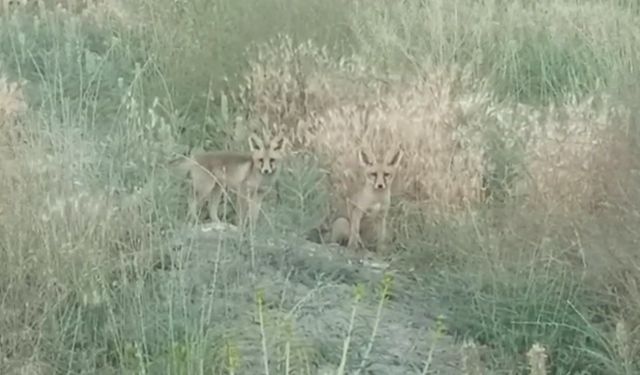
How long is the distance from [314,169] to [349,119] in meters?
0.42

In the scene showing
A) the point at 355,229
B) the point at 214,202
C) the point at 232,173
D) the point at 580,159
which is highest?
the point at 580,159

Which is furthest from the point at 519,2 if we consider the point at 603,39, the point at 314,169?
the point at 314,169

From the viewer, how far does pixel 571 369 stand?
15.5 ft

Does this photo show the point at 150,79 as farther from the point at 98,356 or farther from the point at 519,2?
the point at 98,356

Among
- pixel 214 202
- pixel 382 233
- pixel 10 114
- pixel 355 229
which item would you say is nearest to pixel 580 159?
pixel 382 233

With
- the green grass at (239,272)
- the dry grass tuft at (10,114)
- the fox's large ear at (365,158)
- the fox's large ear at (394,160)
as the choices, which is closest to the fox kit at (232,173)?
Answer: the green grass at (239,272)

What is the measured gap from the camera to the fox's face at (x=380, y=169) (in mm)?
6258

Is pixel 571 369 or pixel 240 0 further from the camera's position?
pixel 240 0

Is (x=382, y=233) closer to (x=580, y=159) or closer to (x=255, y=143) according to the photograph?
(x=255, y=143)

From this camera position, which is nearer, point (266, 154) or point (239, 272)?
point (239, 272)

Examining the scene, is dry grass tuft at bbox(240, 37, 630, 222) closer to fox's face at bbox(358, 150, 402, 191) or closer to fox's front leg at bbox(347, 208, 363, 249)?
fox's face at bbox(358, 150, 402, 191)

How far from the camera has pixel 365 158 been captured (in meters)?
6.48

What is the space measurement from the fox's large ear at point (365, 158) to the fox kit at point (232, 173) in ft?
1.28

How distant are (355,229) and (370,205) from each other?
0.14m
